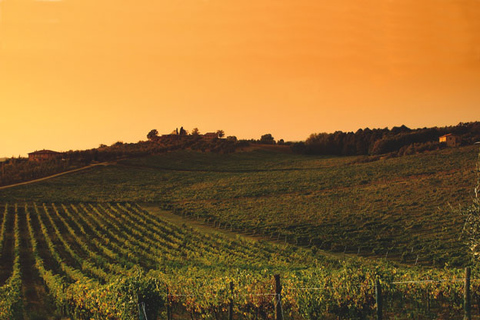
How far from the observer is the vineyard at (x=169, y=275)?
13367mm

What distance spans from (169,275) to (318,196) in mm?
46102

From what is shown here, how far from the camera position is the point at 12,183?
308 ft

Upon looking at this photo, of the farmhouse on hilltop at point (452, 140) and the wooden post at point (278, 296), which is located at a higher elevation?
the farmhouse on hilltop at point (452, 140)

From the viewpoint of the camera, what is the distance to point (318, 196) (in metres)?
67.1

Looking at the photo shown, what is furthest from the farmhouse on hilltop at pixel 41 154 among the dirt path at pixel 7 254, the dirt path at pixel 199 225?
the dirt path at pixel 7 254

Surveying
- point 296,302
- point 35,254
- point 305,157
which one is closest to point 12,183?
point 35,254

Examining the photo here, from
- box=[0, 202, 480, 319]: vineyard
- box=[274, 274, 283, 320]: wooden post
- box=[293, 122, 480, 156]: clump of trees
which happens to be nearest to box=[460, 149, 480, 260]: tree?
box=[0, 202, 480, 319]: vineyard

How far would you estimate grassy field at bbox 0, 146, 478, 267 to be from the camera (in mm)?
40728

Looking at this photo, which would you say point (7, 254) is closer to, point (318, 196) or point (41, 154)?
point (318, 196)

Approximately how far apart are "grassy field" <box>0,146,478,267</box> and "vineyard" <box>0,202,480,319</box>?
5.74m

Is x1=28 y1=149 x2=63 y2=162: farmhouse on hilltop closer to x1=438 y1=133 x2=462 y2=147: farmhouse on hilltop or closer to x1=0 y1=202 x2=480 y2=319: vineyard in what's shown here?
x1=0 y1=202 x2=480 y2=319: vineyard

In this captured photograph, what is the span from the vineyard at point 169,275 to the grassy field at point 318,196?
18.8 feet

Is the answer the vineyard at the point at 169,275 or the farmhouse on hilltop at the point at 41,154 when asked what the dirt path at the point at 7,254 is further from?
the farmhouse on hilltop at the point at 41,154

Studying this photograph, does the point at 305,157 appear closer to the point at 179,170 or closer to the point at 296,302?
the point at 179,170
